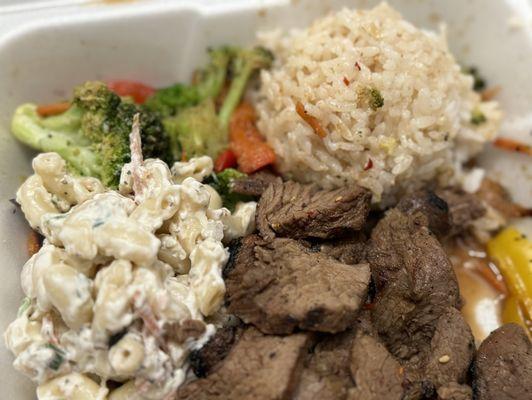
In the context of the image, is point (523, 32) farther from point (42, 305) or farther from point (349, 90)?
point (42, 305)

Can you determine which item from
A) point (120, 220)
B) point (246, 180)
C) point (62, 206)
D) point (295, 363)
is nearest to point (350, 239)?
point (246, 180)

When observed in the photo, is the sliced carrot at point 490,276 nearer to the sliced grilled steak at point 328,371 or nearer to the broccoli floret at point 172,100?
the sliced grilled steak at point 328,371

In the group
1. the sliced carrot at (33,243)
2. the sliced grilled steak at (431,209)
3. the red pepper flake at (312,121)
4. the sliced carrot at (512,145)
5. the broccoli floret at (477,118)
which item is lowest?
the sliced carrot at (33,243)

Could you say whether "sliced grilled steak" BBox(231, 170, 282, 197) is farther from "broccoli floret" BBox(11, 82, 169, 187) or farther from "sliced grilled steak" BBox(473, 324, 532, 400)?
"sliced grilled steak" BBox(473, 324, 532, 400)

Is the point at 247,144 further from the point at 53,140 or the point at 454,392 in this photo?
the point at 454,392

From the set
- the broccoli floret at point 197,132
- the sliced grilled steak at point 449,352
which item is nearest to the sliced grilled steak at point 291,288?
the sliced grilled steak at point 449,352

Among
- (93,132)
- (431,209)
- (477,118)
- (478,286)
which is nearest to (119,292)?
(93,132)
